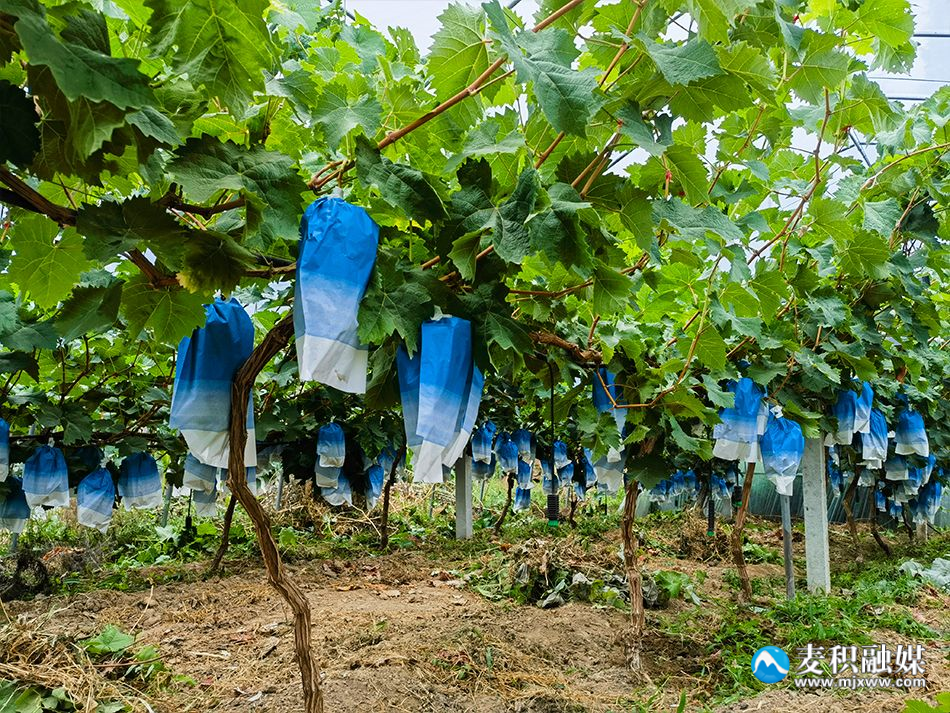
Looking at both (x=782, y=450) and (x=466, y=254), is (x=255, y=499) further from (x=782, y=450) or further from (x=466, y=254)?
(x=782, y=450)

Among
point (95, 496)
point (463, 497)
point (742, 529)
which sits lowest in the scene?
point (463, 497)

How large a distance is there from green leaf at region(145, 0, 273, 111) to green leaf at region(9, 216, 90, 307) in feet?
2.28

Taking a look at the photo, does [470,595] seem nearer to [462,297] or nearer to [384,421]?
[384,421]

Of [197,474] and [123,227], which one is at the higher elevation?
[123,227]

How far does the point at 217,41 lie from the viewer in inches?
40.8

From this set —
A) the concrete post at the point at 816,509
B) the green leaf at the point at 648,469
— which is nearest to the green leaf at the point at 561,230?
the green leaf at the point at 648,469

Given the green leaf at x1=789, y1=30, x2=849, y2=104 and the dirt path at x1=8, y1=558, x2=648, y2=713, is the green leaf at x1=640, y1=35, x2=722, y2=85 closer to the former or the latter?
the green leaf at x1=789, y1=30, x2=849, y2=104

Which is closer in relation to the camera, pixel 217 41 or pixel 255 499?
pixel 217 41

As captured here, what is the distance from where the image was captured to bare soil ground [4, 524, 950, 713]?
3.42 metres

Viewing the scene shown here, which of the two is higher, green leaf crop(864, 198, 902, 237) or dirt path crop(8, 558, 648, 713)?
green leaf crop(864, 198, 902, 237)

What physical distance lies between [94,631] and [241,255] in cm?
373

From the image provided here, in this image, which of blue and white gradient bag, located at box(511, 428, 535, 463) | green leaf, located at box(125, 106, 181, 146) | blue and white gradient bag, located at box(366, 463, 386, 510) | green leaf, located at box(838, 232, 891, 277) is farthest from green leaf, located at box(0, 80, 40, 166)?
blue and white gradient bag, located at box(511, 428, 535, 463)

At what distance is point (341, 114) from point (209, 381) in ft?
2.38

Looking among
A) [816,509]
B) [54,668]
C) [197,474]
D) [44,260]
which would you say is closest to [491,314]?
[44,260]
